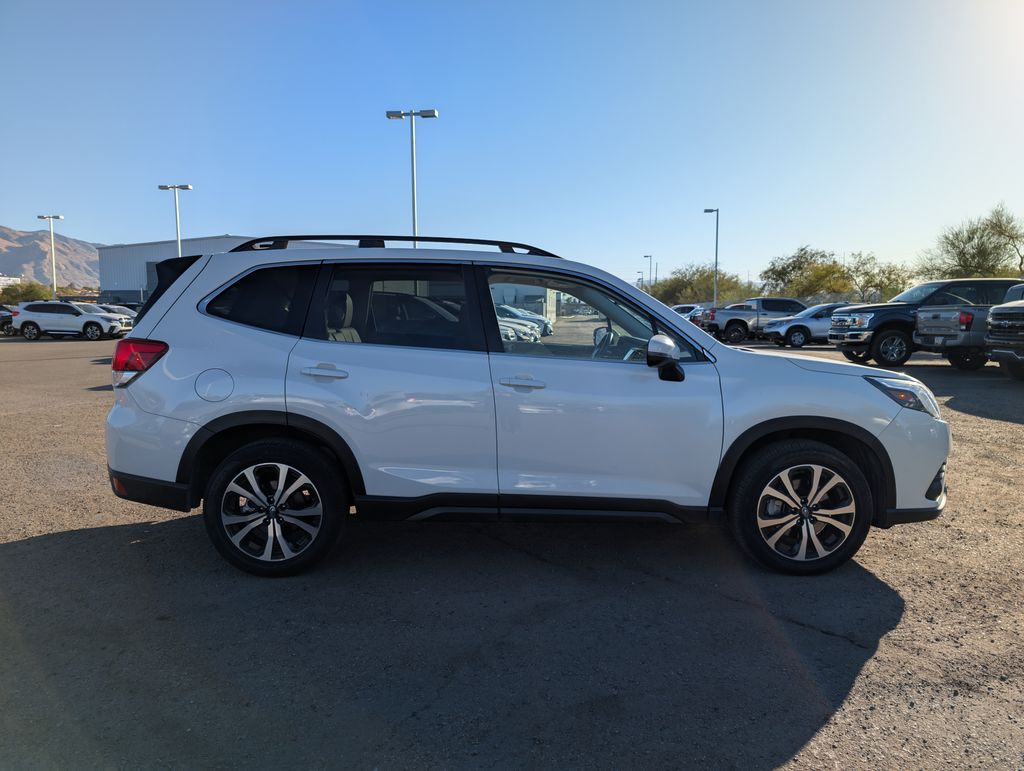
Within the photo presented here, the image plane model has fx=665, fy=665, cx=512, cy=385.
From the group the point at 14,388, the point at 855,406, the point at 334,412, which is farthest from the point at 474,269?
the point at 14,388

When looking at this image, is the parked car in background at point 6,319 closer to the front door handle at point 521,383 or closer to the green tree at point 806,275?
the front door handle at point 521,383

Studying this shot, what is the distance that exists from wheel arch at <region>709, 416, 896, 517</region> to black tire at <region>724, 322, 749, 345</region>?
25.4 m

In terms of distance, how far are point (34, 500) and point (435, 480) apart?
12.1 feet

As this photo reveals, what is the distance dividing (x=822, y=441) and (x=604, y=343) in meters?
1.39

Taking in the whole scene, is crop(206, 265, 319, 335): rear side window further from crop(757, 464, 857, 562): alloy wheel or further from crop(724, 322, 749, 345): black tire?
crop(724, 322, 749, 345): black tire

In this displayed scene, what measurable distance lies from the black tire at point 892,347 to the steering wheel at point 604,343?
13386 millimetres

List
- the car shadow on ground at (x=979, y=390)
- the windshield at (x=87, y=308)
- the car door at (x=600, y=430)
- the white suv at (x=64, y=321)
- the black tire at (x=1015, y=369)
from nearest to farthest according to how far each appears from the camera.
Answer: the car door at (x=600, y=430) < the car shadow on ground at (x=979, y=390) < the black tire at (x=1015, y=369) < the white suv at (x=64, y=321) < the windshield at (x=87, y=308)

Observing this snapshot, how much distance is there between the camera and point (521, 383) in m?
3.64

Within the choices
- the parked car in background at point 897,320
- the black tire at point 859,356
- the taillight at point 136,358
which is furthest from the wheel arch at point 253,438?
the black tire at point 859,356

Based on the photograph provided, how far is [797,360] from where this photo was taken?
12.9ft

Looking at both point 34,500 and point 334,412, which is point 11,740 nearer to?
point 334,412

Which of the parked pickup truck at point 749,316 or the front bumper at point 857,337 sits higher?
the parked pickup truck at point 749,316

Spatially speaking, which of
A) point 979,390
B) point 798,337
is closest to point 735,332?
point 798,337

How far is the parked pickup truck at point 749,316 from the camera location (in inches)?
1084
